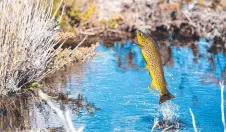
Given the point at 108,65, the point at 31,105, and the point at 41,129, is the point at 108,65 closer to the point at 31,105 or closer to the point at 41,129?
the point at 31,105

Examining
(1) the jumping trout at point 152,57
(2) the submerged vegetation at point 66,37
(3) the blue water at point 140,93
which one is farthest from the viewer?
(2) the submerged vegetation at point 66,37

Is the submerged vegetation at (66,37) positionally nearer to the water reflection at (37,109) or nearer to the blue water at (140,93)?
the water reflection at (37,109)

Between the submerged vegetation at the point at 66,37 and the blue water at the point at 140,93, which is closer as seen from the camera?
the blue water at the point at 140,93

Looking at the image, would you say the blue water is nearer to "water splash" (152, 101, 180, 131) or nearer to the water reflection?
"water splash" (152, 101, 180, 131)

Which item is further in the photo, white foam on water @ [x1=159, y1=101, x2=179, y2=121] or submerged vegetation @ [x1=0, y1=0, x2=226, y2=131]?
submerged vegetation @ [x1=0, y1=0, x2=226, y2=131]

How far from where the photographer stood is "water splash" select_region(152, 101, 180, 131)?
5.94 meters

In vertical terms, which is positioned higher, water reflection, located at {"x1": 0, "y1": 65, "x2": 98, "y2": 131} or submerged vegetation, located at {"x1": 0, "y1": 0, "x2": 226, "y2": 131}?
submerged vegetation, located at {"x1": 0, "y1": 0, "x2": 226, "y2": 131}

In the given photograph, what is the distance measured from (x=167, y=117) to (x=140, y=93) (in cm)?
108

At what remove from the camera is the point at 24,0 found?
6617 millimetres

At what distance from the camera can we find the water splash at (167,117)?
19.5ft

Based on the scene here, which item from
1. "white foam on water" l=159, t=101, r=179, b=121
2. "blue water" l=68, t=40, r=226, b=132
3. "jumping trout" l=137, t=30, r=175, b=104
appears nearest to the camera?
"jumping trout" l=137, t=30, r=175, b=104

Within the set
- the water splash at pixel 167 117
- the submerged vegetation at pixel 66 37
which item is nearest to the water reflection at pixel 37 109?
the submerged vegetation at pixel 66 37

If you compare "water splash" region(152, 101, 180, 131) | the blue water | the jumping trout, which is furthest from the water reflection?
the jumping trout

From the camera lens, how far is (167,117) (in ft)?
20.3
